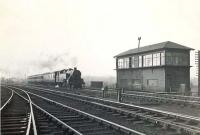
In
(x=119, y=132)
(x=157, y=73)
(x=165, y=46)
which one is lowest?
(x=119, y=132)

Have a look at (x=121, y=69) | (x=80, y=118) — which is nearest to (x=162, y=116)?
(x=80, y=118)

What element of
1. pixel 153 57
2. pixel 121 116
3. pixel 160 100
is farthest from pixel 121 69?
pixel 121 116

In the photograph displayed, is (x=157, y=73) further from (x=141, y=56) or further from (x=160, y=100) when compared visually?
(x=160, y=100)

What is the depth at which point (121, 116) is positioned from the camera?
13.6 m

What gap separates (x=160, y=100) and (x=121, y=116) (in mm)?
8246

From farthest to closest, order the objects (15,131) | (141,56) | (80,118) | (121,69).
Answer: (121,69), (141,56), (80,118), (15,131)

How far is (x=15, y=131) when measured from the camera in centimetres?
959

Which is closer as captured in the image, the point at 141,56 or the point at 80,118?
the point at 80,118

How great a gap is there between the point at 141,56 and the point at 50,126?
1220 inches

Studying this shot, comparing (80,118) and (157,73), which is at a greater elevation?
(157,73)

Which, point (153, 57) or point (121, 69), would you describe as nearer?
point (153, 57)

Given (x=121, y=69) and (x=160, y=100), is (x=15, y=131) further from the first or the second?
(x=121, y=69)

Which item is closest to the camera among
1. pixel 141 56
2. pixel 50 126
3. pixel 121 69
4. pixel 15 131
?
pixel 15 131

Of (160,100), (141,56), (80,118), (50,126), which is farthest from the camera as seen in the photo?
(141,56)
